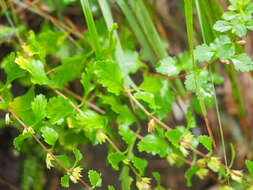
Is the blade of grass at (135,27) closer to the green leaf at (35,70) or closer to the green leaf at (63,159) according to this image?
the green leaf at (35,70)

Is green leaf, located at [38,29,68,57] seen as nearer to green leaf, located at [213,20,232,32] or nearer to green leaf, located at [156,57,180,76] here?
Result: green leaf, located at [156,57,180,76]

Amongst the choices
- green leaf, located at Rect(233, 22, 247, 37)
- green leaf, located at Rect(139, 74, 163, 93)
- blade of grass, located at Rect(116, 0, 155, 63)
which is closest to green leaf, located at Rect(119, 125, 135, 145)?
green leaf, located at Rect(139, 74, 163, 93)

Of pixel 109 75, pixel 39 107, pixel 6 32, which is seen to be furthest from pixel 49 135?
pixel 6 32

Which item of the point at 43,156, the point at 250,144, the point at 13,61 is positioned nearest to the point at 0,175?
the point at 43,156

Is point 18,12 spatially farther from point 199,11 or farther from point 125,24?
point 199,11

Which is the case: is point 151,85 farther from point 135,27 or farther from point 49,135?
point 49,135

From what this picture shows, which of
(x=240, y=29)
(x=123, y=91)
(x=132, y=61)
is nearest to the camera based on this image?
(x=240, y=29)

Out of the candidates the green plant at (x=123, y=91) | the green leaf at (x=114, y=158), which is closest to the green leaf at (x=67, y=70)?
the green plant at (x=123, y=91)
